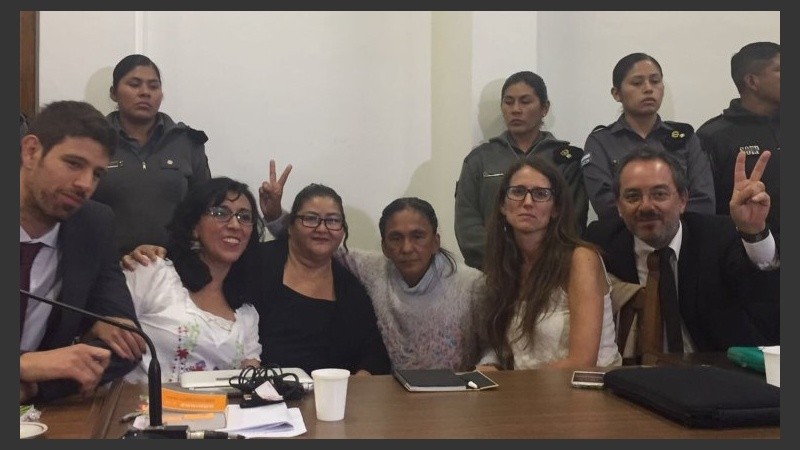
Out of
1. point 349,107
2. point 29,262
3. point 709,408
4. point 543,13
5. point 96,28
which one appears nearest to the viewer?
point 709,408

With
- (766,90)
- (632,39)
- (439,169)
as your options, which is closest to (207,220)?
(439,169)

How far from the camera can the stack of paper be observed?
4.13 ft

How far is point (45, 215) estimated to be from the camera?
66.7 inches

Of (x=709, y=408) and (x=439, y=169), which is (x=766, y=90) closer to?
(x=439, y=169)

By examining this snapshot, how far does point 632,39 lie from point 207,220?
1595 millimetres

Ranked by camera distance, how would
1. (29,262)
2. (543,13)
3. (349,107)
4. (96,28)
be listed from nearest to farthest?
(29,262) < (96,28) < (349,107) < (543,13)

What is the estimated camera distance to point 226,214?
A: 7.05 feet

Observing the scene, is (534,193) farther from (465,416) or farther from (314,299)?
(465,416)

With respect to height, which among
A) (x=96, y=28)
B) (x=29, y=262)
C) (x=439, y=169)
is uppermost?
(x=96, y=28)

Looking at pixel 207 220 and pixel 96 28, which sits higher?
pixel 96 28

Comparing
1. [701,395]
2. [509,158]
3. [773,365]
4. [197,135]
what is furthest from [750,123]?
[197,135]

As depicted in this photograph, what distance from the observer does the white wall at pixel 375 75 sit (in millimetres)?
2152

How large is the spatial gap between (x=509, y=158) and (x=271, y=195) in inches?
31.0

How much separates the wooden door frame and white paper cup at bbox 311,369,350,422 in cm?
120
